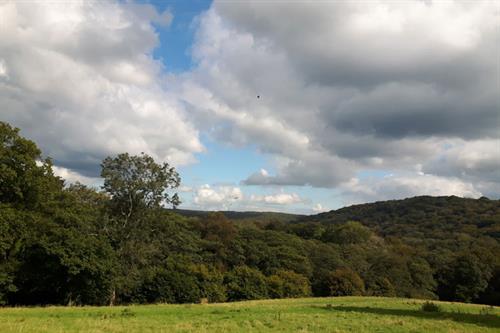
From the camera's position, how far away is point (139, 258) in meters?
50.2

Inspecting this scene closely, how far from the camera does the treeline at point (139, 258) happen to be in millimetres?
40184

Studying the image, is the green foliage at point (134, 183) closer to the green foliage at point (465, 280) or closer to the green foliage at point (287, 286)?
the green foliage at point (287, 286)

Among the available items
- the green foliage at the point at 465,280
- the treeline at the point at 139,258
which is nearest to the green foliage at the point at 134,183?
the treeline at the point at 139,258

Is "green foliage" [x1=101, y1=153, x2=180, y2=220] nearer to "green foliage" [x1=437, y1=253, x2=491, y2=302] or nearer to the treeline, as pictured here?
the treeline

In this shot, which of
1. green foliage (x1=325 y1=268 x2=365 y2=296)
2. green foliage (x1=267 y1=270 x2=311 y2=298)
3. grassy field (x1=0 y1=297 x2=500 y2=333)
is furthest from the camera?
green foliage (x1=325 y1=268 x2=365 y2=296)

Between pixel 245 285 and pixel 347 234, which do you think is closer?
pixel 245 285

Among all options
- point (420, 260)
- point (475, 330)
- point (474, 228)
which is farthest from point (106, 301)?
point (474, 228)

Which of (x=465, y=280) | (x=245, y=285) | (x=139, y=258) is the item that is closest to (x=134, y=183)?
(x=139, y=258)

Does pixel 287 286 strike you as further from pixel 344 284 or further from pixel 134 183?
pixel 134 183

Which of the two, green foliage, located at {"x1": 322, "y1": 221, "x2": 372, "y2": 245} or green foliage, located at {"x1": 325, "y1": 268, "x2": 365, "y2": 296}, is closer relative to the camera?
green foliage, located at {"x1": 325, "y1": 268, "x2": 365, "y2": 296}

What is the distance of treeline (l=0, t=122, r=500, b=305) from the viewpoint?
4018cm

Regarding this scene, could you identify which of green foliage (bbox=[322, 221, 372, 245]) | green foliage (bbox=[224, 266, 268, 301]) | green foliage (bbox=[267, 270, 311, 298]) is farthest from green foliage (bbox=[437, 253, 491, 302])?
green foliage (bbox=[224, 266, 268, 301])

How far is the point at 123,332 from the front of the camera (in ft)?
57.0

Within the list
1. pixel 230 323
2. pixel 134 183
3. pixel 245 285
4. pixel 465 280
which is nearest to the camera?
pixel 230 323
